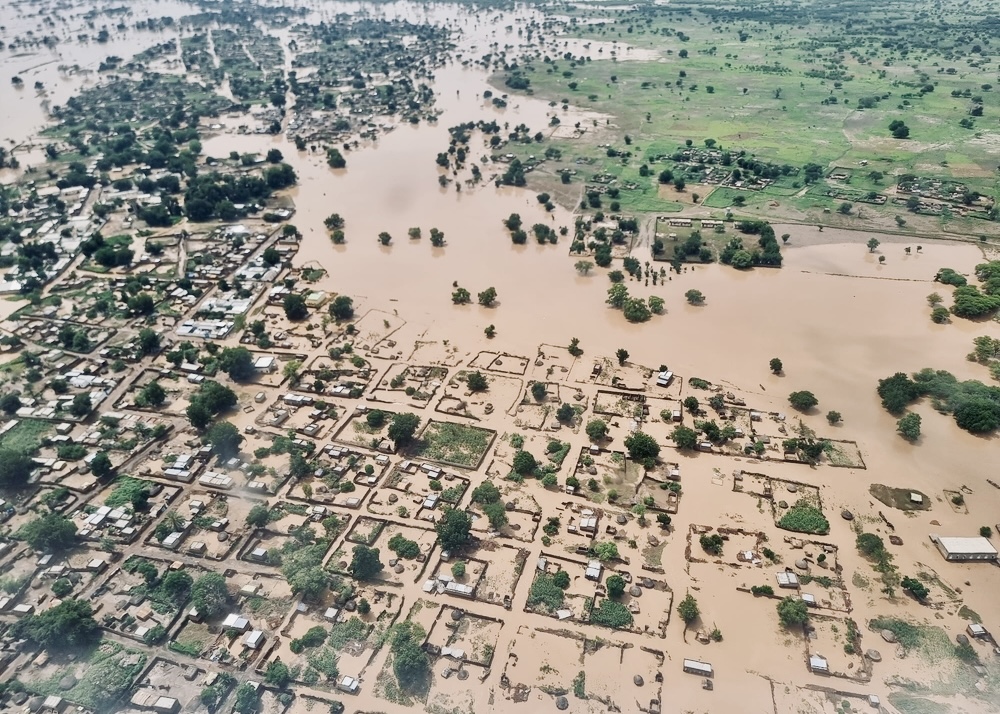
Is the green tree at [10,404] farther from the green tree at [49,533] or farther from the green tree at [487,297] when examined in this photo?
the green tree at [487,297]

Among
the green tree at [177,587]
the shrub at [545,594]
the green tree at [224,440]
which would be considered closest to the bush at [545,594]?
the shrub at [545,594]

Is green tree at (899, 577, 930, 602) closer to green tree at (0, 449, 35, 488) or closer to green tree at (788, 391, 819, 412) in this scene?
green tree at (788, 391, 819, 412)

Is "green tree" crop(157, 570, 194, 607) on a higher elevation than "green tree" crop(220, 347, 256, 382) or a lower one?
lower

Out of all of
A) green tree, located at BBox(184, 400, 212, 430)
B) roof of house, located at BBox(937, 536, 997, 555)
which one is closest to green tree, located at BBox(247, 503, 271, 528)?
green tree, located at BBox(184, 400, 212, 430)

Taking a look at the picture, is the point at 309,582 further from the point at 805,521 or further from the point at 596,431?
the point at 805,521

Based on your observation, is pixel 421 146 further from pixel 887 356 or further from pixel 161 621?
pixel 161 621
